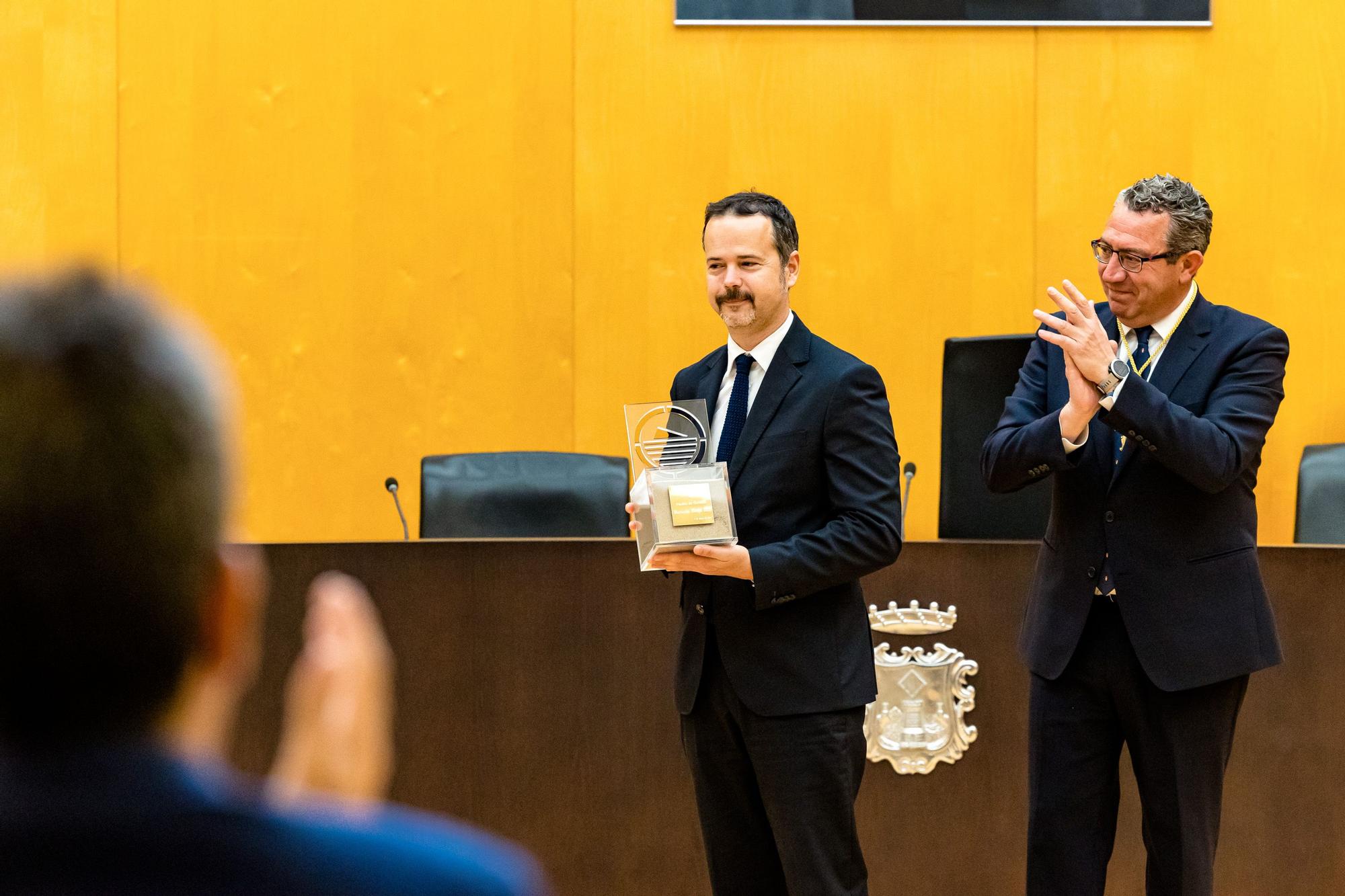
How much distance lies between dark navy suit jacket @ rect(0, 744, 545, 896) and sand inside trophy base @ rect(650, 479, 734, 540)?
1713mm

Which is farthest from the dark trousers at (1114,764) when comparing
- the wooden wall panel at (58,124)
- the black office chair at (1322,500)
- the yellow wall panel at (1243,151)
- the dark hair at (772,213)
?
the wooden wall panel at (58,124)

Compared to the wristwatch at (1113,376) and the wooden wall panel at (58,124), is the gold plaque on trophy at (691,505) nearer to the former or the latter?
the wristwatch at (1113,376)

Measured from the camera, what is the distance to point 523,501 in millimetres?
3820

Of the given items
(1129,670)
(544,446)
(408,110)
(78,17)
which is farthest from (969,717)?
(78,17)

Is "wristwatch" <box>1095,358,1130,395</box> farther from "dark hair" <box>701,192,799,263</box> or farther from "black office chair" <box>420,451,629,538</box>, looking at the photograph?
"black office chair" <box>420,451,629,538</box>

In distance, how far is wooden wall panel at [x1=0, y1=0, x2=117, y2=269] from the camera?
4977 millimetres

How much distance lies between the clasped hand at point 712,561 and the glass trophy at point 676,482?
0.01 m

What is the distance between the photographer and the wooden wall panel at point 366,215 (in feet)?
16.4

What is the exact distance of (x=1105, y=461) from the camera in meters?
2.49

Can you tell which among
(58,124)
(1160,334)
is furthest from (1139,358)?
(58,124)

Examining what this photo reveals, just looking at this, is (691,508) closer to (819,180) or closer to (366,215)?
(819,180)

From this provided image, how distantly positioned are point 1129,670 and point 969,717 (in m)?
0.66

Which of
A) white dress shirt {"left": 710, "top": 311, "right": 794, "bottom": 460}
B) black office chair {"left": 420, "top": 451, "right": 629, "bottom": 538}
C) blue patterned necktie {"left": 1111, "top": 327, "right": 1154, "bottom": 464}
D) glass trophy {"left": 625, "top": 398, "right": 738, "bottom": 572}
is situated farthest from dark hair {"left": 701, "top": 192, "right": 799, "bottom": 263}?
black office chair {"left": 420, "top": 451, "right": 629, "bottom": 538}

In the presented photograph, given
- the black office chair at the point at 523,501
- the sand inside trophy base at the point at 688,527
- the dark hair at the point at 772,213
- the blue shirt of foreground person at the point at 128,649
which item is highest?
the dark hair at the point at 772,213
